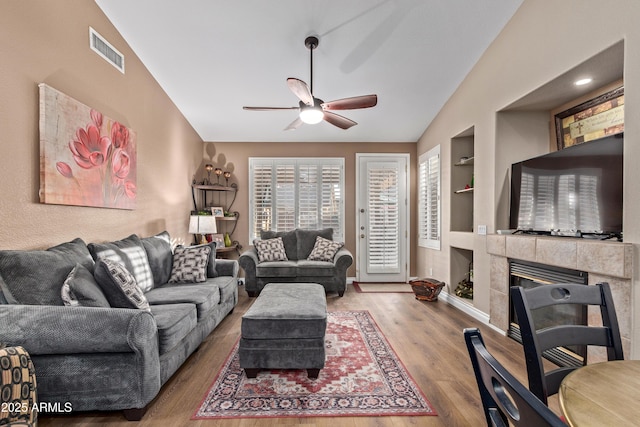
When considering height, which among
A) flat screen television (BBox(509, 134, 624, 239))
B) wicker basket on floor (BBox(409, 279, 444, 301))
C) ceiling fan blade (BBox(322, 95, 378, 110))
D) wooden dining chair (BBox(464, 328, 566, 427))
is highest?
ceiling fan blade (BBox(322, 95, 378, 110))

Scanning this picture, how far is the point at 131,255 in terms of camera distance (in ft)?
9.30

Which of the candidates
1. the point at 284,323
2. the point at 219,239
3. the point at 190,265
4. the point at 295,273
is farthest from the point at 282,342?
the point at 219,239

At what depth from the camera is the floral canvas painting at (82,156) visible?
2307 mm

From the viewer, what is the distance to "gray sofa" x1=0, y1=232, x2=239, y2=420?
1.66m

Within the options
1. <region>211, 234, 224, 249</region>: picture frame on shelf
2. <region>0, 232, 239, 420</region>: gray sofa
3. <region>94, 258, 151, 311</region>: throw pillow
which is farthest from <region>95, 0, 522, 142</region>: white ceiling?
<region>94, 258, 151, 311</region>: throw pillow

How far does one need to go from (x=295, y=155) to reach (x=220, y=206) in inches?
67.4

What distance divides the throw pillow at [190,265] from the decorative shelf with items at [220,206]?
1.48 m

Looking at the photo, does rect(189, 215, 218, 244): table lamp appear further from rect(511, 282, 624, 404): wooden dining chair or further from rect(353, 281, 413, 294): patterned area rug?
rect(511, 282, 624, 404): wooden dining chair

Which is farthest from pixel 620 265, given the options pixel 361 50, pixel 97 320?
pixel 97 320

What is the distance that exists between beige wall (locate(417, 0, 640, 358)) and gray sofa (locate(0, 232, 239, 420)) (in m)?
3.08

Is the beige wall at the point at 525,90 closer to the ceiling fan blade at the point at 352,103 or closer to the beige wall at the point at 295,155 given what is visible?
the beige wall at the point at 295,155

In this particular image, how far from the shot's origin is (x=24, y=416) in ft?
4.42

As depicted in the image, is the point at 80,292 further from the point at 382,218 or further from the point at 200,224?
the point at 382,218

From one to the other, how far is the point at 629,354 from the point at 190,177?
550 cm
